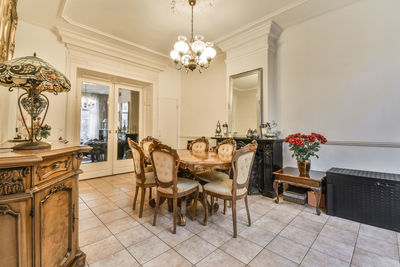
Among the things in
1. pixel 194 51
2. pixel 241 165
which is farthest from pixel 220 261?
pixel 194 51

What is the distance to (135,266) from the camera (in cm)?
150

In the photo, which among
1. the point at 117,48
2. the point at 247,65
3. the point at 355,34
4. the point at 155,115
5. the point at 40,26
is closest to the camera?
the point at 355,34

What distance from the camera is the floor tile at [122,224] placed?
207 cm

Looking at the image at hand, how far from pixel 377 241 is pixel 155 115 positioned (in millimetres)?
4703

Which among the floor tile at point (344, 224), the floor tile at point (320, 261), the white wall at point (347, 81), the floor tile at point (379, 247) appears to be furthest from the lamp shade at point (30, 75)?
the white wall at point (347, 81)

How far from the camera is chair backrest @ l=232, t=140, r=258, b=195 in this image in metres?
1.93

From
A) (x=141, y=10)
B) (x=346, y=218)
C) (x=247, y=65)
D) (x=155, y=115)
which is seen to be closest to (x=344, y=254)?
(x=346, y=218)

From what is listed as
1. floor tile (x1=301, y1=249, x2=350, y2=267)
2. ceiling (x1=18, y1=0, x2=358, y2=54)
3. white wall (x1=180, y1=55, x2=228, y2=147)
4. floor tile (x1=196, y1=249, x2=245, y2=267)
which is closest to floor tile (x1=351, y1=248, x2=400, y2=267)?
floor tile (x1=301, y1=249, x2=350, y2=267)

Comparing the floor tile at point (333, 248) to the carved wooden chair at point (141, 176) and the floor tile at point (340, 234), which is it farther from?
the carved wooden chair at point (141, 176)

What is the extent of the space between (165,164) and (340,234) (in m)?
2.11

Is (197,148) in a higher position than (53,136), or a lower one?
lower

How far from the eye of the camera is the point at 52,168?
1099 millimetres

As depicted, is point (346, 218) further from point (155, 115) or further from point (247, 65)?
point (155, 115)

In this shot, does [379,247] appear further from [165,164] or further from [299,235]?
[165,164]
